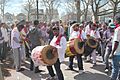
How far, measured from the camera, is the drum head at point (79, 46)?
1012 centimetres

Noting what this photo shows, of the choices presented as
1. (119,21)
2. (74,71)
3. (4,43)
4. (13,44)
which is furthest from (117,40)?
(4,43)

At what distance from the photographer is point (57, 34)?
8.66m

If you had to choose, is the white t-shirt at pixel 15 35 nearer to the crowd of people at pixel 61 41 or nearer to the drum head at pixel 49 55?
the crowd of people at pixel 61 41

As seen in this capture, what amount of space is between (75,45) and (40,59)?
195 cm

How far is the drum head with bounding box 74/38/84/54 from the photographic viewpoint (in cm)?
1012

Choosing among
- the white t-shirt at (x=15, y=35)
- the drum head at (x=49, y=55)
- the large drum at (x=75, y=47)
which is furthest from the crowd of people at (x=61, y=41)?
the large drum at (x=75, y=47)

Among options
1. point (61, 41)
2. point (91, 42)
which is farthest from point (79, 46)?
point (61, 41)

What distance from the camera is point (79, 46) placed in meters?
10.2

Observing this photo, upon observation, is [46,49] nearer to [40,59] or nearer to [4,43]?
[40,59]

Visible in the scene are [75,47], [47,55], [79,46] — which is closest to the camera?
[47,55]

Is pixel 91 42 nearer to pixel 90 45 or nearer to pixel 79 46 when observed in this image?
pixel 90 45

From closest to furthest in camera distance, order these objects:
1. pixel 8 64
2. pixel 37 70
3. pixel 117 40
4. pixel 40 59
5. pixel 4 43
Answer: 1. pixel 117 40
2. pixel 40 59
3. pixel 37 70
4. pixel 8 64
5. pixel 4 43

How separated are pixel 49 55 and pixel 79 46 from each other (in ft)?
6.49

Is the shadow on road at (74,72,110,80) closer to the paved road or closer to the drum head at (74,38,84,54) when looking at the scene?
the paved road
